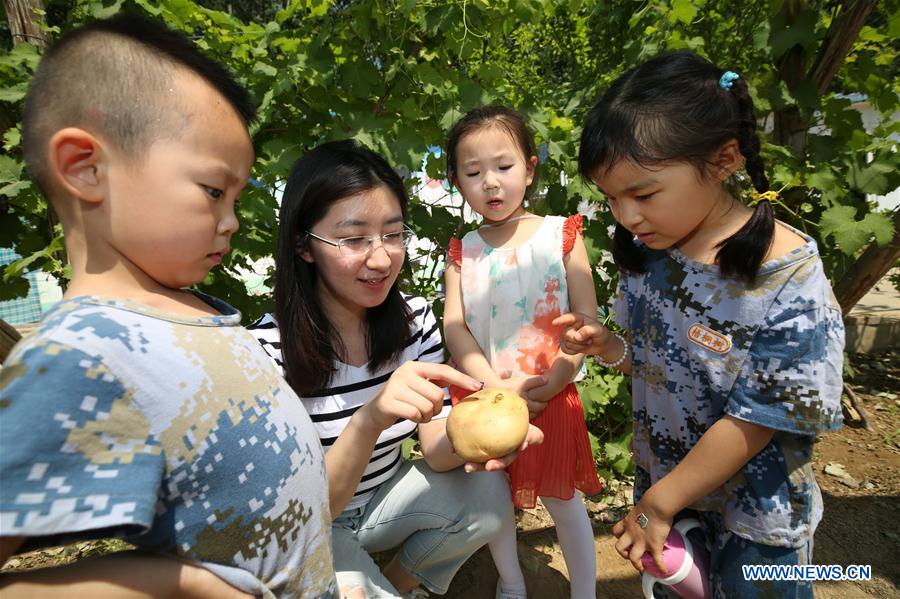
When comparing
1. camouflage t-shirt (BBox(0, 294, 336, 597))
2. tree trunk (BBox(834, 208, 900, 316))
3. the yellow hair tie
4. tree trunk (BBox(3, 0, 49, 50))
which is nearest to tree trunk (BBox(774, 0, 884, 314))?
tree trunk (BBox(834, 208, 900, 316))

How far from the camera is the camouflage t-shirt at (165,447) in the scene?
26.6 inches

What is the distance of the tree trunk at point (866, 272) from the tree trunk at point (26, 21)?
4.02 metres

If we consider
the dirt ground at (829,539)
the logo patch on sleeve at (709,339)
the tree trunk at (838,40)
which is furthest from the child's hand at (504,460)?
the tree trunk at (838,40)

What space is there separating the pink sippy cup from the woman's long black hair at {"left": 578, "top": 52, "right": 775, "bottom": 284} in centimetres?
80

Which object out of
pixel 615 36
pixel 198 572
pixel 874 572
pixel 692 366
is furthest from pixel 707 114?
pixel 615 36

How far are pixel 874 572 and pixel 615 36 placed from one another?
12.5 ft

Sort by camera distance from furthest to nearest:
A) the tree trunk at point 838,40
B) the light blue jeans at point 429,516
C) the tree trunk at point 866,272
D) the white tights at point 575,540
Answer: the tree trunk at point 866,272
the tree trunk at point 838,40
the white tights at point 575,540
the light blue jeans at point 429,516

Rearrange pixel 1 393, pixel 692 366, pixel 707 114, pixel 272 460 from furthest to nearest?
pixel 692 366 < pixel 707 114 < pixel 272 460 < pixel 1 393

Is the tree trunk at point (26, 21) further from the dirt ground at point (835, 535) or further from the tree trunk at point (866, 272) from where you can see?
the tree trunk at point (866, 272)

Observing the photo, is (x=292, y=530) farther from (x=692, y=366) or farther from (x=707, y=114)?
(x=707, y=114)

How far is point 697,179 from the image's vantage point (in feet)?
4.44

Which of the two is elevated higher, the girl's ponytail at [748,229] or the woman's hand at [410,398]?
the girl's ponytail at [748,229]

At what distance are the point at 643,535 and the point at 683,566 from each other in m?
0.15

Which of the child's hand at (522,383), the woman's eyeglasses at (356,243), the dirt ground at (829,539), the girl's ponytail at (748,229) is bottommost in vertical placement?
the dirt ground at (829,539)
